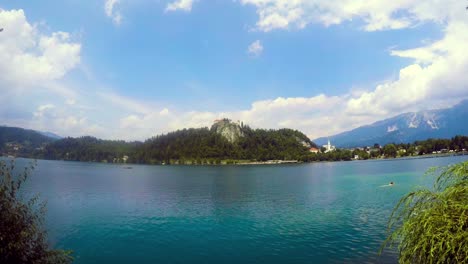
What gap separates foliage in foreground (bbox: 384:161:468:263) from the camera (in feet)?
37.3

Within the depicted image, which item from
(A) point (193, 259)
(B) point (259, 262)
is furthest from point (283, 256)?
(A) point (193, 259)

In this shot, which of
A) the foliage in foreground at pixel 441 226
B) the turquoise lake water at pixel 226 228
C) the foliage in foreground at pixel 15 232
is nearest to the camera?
the foliage in foreground at pixel 441 226

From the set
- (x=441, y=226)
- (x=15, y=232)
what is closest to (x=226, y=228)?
(x=15, y=232)

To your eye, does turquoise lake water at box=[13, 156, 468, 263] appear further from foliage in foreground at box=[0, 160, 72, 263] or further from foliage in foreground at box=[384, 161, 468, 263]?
foliage in foreground at box=[384, 161, 468, 263]

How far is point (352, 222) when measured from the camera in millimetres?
47375

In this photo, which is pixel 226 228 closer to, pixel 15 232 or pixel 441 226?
pixel 15 232

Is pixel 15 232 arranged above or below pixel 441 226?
below

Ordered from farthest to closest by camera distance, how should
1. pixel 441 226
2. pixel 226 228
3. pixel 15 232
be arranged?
pixel 226 228
pixel 15 232
pixel 441 226

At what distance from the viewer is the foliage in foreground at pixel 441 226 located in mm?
11383

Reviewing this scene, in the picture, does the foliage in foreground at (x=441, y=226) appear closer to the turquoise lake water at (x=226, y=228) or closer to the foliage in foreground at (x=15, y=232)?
the turquoise lake water at (x=226, y=228)

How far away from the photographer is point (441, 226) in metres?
12.2

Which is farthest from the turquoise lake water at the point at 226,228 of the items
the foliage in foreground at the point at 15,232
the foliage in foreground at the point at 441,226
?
the foliage in foreground at the point at 441,226

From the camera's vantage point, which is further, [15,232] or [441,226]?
[15,232]

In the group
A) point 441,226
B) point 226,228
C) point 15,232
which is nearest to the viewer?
point 441,226
